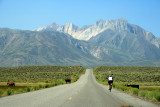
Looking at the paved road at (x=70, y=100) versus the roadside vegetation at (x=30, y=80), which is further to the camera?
the roadside vegetation at (x=30, y=80)

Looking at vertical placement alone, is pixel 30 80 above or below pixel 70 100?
below

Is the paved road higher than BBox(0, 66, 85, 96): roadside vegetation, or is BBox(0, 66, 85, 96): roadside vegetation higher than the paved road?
the paved road

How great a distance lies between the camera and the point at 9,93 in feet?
89.6

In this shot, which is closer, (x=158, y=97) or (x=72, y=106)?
(x=72, y=106)

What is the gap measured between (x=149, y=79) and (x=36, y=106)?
106m

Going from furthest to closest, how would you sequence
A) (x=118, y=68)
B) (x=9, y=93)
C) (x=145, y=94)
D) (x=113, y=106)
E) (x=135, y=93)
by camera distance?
(x=118, y=68), (x=135, y=93), (x=9, y=93), (x=145, y=94), (x=113, y=106)

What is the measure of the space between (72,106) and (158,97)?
352 inches

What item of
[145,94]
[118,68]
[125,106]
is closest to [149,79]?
[118,68]

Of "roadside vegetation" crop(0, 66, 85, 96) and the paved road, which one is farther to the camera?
"roadside vegetation" crop(0, 66, 85, 96)

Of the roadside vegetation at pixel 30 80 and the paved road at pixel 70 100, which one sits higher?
the paved road at pixel 70 100

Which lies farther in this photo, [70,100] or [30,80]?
[30,80]

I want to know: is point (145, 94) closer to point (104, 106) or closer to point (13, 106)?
point (104, 106)

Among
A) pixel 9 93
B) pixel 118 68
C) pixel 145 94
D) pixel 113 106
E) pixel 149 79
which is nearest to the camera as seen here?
pixel 113 106

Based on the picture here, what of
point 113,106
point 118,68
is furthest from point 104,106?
point 118,68
